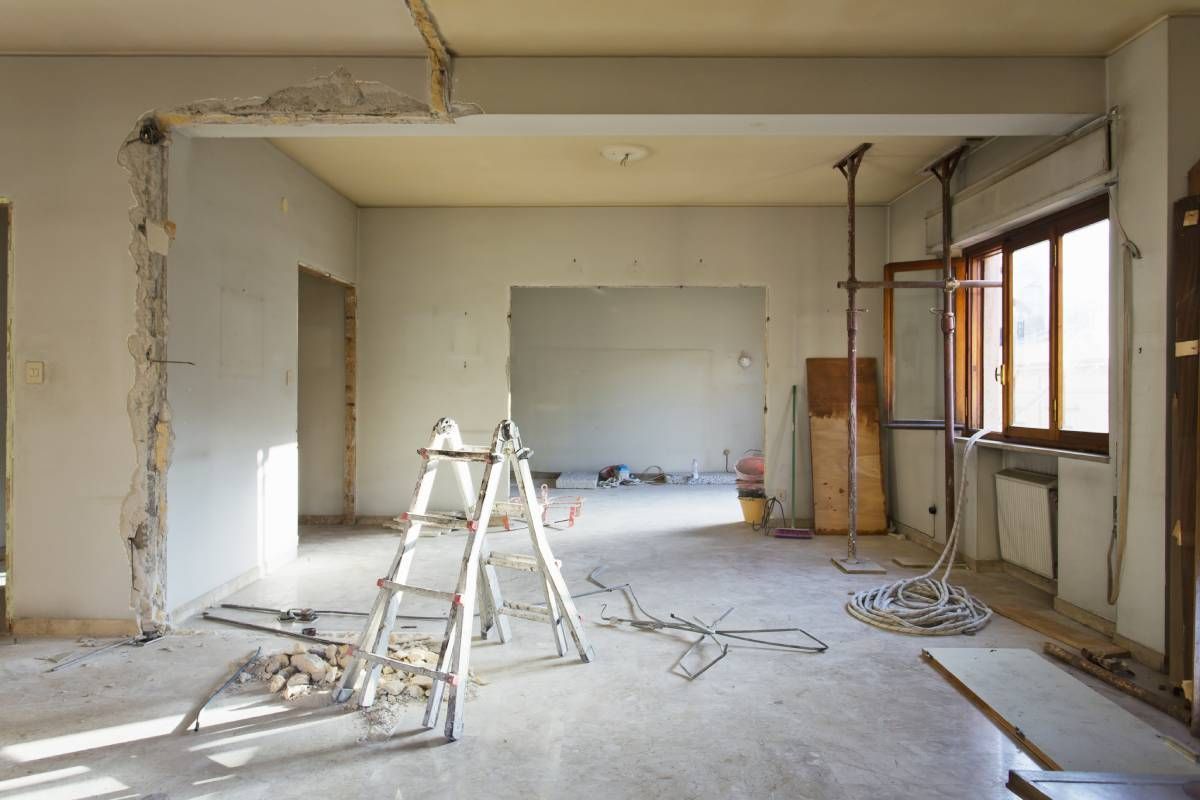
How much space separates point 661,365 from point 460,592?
828 centimetres

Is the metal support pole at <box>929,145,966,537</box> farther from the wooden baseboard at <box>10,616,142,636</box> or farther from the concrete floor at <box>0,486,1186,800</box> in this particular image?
the wooden baseboard at <box>10,616,142,636</box>

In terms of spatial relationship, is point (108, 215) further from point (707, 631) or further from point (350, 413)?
point (707, 631)

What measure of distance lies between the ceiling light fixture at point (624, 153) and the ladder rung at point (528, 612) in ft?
10.7

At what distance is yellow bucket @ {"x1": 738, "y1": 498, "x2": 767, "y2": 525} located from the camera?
260 inches

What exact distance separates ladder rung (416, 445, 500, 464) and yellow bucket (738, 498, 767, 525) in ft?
13.8

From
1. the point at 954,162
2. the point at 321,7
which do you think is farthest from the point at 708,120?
the point at 954,162

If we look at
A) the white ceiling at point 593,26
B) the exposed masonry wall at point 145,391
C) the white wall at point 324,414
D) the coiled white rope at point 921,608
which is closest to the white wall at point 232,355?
the exposed masonry wall at point 145,391

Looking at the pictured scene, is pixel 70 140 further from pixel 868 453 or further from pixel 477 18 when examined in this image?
pixel 868 453

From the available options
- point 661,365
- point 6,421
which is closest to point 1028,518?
point 6,421

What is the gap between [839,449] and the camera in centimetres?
635

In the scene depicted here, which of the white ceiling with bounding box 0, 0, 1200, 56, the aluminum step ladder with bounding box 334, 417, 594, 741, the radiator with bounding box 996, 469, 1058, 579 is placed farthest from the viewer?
the radiator with bounding box 996, 469, 1058, 579

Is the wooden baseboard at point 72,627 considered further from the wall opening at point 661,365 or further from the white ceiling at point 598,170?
the wall opening at point 661,365

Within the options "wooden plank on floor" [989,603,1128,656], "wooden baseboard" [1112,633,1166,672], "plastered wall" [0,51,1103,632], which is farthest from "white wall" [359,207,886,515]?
"wooden baseboard" [1112,633,1166,672]

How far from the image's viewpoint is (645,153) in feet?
16.5
